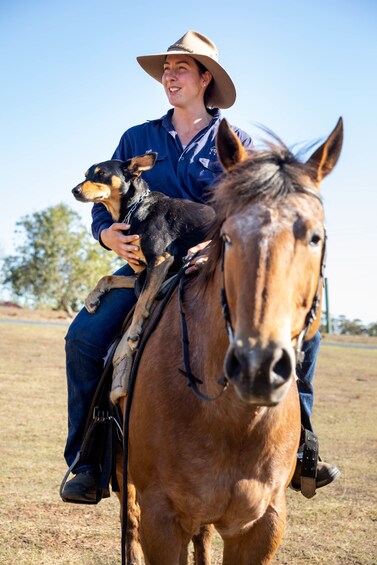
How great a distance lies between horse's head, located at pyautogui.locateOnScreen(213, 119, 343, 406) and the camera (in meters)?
2.75

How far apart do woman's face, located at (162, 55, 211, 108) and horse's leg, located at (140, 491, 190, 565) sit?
312 cm

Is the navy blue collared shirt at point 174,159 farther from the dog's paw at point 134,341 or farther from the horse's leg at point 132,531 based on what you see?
the horse's leg at point 132,531

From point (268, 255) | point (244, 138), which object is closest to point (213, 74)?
point (244, 138)

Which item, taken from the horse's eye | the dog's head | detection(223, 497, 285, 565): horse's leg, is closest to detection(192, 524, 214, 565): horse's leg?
detection(223, 497, 285, 565): horse's leg

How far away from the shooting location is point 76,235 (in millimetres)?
61125

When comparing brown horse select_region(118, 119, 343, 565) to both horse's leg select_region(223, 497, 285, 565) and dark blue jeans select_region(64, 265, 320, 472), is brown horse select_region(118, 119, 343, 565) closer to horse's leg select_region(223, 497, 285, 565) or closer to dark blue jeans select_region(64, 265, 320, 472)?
horse's leg select_region(223, 497, 285, 565)

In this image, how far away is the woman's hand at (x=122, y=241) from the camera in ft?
16.0

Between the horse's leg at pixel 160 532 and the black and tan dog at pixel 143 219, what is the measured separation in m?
1.07

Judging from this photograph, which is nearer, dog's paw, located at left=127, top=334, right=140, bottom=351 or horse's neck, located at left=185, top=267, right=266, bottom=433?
horse's neck, located at left=185, top=267, right=266, bottom=433

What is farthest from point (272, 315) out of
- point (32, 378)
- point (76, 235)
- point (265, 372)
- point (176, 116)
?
point (76, 235)

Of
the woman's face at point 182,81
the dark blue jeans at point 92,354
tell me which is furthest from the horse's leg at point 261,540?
the woman's face at point 182,81

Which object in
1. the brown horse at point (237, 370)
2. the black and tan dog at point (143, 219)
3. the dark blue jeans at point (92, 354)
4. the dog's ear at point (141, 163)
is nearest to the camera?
the brown horse at point (237, 370)

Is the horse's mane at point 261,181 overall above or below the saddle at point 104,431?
above

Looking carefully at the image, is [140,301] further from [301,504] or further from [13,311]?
[13,311]
